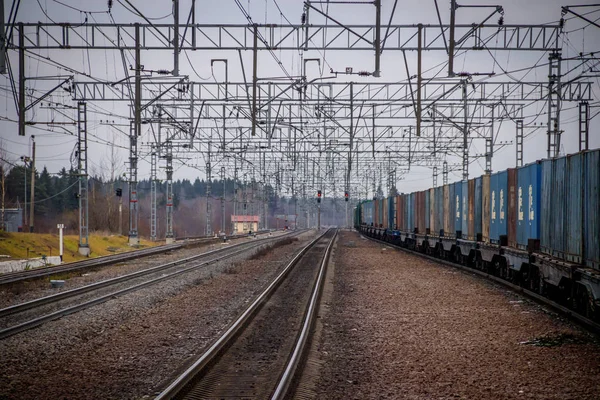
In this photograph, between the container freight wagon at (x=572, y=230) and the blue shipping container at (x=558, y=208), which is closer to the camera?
the container freight wagon at (x=572, y=230)

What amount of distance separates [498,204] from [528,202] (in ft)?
10.1

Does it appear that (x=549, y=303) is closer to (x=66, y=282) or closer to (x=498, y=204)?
(x=498, y=204)

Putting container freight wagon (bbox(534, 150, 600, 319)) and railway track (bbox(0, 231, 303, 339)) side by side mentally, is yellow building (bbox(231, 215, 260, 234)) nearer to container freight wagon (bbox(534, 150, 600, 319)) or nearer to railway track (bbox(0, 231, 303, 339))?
railway track (bbox(0, 231, 303, 339))

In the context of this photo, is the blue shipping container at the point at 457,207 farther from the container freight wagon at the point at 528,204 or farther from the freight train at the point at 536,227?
the container freight wagon at the point at 528,204

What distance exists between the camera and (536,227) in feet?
49.2

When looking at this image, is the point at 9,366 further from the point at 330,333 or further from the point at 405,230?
the point at 405,230

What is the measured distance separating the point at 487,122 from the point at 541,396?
1155 inches

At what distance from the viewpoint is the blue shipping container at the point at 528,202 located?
1500 cm

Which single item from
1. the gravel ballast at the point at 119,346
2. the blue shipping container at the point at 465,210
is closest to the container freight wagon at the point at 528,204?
the blue shipping container at the point at 465,210

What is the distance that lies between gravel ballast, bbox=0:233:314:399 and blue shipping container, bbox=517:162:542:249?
717 cm

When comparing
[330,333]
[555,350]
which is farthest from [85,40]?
[555,350]

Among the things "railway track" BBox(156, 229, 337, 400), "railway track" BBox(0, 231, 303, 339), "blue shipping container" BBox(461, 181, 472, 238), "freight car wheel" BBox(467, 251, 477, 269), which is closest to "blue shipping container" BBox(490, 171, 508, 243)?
"freight car wheel" BBox(467, 251, 477, 269)

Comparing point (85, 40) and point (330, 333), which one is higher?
point (85, 40)

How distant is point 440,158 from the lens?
5534cm
